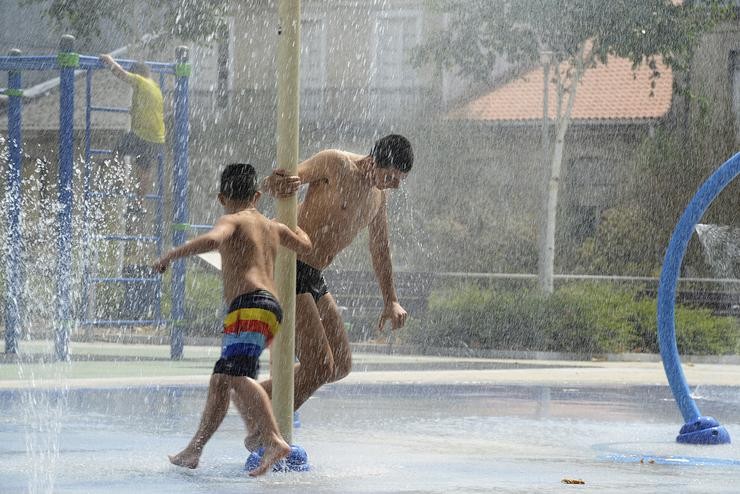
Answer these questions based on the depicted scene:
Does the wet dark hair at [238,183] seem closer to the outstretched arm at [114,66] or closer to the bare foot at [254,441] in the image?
the bare foot at [254,441]

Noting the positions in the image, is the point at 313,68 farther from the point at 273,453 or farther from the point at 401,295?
the point at 273,453

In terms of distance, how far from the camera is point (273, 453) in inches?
252

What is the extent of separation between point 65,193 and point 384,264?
704 centimetres

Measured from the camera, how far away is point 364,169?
7.34 m

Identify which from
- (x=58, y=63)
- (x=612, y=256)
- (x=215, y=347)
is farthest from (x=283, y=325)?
(x=612, y=256)

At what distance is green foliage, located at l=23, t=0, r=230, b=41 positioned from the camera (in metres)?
28.4

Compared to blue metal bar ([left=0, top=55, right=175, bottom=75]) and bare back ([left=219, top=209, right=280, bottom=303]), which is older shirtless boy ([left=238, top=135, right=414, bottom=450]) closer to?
bare back ([left=219, top=209, right=280, bottom=303])

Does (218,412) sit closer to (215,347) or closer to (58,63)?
(58,63)

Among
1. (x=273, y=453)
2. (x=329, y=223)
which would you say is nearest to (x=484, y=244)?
(x=329, y=223)

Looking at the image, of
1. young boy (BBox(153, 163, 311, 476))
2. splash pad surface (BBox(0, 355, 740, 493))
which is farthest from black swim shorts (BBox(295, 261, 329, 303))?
splash pad surface (BBox(0, 355, 740, 493))

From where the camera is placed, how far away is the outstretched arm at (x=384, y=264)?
7.68m

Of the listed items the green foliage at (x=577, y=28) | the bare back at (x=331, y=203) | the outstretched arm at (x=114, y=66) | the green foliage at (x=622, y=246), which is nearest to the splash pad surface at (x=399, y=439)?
the bare back at (x=331, y=203)

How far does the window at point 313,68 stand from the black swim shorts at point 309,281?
27.5 meters

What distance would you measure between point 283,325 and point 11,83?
33.2 ft
